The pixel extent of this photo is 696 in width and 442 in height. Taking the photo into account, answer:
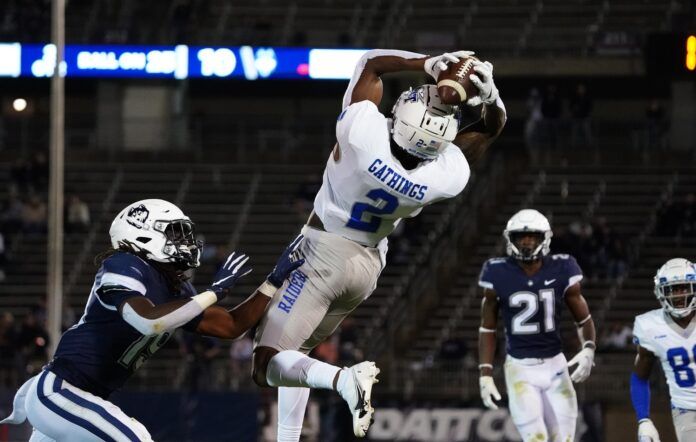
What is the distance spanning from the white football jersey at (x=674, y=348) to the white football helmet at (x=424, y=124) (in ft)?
8.13

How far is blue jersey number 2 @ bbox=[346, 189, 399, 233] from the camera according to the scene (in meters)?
8.30

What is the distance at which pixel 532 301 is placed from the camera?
10781mm

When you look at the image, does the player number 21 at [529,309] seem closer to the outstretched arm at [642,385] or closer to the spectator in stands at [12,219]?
the outstretched arm at [642,385]

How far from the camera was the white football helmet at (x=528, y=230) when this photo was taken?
1070 centimetres

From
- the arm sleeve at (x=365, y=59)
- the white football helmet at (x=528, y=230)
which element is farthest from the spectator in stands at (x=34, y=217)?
the arm sleeve at (x=365, y=59)

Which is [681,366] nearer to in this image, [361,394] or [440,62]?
[440,62]

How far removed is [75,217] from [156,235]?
1629 centimetres

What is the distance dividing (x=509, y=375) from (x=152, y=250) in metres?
3.63

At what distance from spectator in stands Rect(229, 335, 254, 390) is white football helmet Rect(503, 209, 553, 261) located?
24.5 ft

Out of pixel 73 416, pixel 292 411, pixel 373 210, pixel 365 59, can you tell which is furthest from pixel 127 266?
pixel 365 59

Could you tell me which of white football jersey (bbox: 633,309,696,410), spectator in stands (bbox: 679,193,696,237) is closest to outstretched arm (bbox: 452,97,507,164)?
white football jersey (bbox: 633,309,696,410)

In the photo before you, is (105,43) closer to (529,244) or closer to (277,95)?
(277,95)

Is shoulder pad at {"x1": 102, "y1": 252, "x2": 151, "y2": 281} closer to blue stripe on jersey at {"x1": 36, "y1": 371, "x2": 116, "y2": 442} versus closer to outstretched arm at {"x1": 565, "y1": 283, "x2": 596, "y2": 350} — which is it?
blue stripe on jersey at {"x1": 36, "y1": 371, "x2": 116, "y2": 442}

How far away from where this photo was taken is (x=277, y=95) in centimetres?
3025
